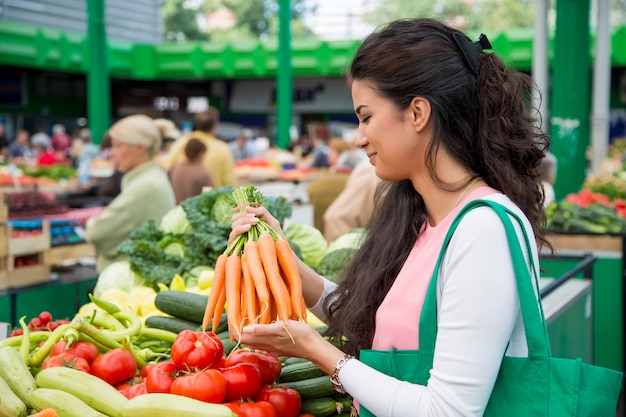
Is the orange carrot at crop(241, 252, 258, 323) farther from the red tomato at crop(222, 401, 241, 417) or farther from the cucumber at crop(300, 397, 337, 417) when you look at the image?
the cucumber at crop(300, 397, 337, 417)

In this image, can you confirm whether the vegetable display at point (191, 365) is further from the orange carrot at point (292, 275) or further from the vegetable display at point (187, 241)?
the vegetable display at point (187, 241)

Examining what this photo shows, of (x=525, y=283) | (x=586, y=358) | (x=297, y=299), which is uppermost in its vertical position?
(x=525, y=283)

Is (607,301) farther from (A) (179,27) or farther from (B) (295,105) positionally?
(A) (179,27)

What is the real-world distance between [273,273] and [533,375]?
0.79 metres

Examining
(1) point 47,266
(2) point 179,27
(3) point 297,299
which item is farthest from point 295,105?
(3) point 297,299

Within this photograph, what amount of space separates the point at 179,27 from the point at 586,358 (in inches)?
1883

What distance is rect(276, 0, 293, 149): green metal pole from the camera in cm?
2202

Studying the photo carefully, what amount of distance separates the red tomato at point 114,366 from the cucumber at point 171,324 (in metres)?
0.51

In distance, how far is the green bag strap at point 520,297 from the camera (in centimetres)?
173

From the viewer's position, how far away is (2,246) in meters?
6.02

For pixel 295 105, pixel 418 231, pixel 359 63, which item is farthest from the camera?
pixel 295 105

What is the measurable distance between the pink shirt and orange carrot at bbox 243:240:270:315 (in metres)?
0.36

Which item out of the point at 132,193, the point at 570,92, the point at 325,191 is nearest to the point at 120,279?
the point at 132,193

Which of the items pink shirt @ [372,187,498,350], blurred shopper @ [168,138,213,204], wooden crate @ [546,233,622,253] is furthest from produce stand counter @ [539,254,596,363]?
blurred shopper @ [168,138,213,204]
